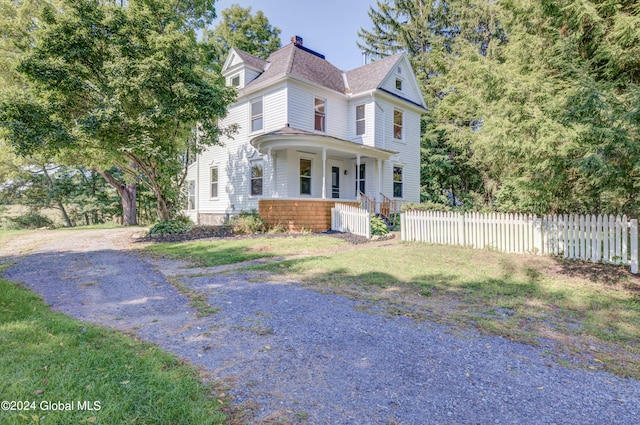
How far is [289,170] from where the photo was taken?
51.4 ft

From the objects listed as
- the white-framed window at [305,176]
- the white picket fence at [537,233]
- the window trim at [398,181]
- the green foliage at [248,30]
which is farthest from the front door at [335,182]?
the green foliage at [248,30]

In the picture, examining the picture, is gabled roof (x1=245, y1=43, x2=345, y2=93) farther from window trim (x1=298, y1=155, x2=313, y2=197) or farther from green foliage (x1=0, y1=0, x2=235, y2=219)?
green foliage (x1=0, y1=0, x2=235, y2=219)

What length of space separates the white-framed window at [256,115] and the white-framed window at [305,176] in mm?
2891

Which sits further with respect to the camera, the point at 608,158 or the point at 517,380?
the point at 608,158

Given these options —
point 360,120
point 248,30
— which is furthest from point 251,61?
point 248,30

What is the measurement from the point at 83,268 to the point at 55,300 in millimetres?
2830

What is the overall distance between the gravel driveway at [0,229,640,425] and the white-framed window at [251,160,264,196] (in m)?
11.4

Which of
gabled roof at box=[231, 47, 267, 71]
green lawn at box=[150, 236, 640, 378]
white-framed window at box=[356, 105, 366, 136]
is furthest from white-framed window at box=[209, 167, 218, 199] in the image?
green lawn at box=[150, 236, 640, 378]

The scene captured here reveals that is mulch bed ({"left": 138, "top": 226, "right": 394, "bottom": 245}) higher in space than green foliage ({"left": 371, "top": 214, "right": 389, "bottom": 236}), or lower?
lower

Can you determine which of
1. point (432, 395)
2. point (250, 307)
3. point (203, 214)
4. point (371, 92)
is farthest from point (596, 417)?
point (203, 214)

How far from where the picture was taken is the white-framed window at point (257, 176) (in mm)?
16844

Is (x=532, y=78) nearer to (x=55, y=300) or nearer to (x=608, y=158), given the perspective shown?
(x=608, y=158)

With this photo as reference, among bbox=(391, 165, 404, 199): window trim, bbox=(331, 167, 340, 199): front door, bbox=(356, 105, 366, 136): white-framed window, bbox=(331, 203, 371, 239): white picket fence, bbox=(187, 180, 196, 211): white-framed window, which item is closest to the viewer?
bbox=(331, 203, 371, 239): white picket fence

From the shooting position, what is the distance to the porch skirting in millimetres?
13875
